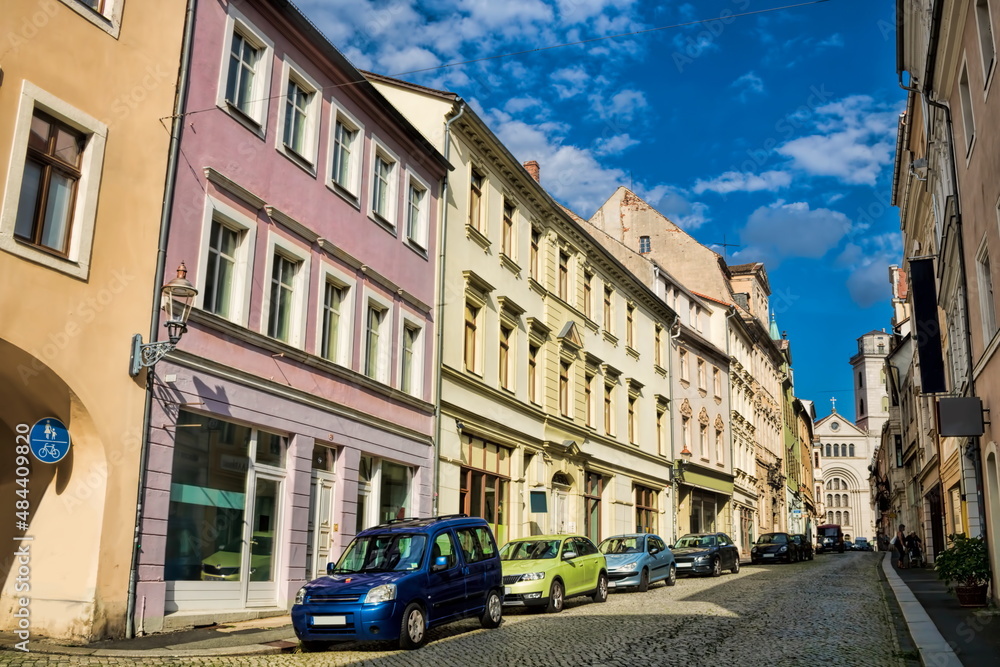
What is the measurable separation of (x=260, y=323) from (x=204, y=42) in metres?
4.69

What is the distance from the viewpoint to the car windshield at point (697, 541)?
1197 inches

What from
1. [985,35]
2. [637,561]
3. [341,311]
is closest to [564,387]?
[637,561]

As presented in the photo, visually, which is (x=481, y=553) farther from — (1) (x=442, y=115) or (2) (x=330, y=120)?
(1) (x=442, y=115)

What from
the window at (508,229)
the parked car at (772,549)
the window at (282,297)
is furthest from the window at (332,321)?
the parked car at (772,549)

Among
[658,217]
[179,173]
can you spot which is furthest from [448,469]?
[658,217]

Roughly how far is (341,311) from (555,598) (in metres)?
7.02

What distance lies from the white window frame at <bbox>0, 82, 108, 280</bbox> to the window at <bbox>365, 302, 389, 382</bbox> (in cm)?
758

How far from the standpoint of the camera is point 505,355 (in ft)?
87.2

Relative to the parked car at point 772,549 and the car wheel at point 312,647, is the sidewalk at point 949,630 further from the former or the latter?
the parked car at point 772,549

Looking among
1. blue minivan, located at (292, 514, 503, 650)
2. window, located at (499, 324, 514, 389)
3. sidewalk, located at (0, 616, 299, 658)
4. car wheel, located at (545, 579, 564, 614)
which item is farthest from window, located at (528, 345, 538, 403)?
sidewalk, located at (0, 616, 299, 658)

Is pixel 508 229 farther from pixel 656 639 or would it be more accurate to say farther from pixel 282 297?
pixel 656 639

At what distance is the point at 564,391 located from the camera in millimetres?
30328

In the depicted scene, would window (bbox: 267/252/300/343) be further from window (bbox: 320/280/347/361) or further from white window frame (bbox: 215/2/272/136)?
white window frame (bbox: 215/2/272/136)

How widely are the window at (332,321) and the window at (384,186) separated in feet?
8.13
